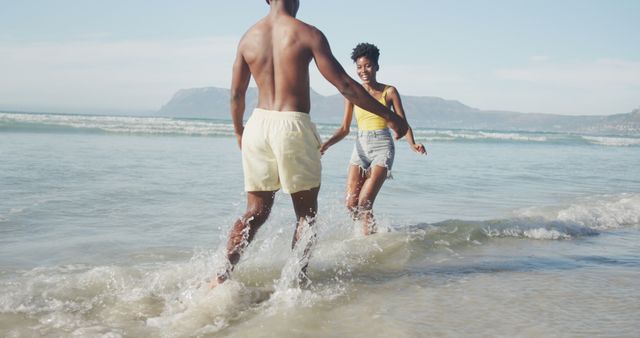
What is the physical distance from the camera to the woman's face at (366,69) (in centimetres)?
562

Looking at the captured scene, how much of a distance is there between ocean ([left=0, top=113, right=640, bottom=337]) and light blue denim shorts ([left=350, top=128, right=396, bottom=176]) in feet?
2.19

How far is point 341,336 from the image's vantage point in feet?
10.0

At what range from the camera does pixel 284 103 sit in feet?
11.3

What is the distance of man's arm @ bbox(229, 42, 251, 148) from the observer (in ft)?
12.0

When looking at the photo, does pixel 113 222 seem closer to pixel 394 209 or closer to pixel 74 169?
pixel 394 209

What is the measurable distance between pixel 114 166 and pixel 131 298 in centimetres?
812

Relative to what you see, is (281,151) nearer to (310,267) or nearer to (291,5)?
(291,5)

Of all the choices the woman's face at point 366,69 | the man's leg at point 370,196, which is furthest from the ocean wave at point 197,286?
the woman's face at point 366,69

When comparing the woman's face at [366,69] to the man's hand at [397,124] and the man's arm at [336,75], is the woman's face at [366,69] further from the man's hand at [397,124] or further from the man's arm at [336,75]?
the man's arm at [336,75]

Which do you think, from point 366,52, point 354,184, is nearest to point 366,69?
point 366,52

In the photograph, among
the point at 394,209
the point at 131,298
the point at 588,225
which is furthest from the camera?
the point at 394,209

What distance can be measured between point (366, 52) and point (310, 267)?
7.48ft

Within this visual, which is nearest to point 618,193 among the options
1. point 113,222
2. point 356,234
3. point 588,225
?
point 588,225

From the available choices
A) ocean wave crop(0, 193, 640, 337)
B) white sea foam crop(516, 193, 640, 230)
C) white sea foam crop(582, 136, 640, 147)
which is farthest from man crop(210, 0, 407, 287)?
white sea foam crop(582, 136, 640, 147)
